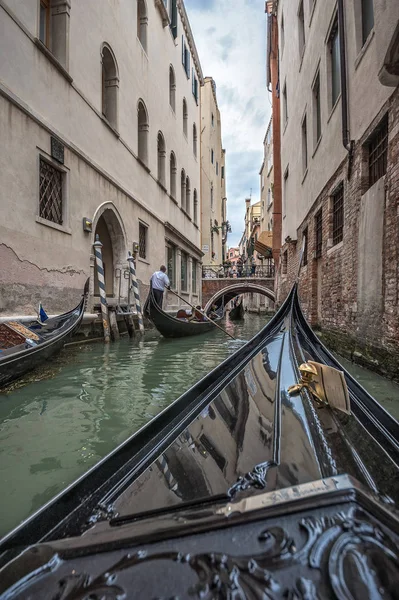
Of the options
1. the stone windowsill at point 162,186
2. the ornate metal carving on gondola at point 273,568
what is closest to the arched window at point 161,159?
the stone windowsill at point 162,186

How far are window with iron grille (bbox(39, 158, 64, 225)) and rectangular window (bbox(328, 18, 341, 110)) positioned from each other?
3488 millimetres

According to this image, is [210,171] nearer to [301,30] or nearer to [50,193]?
[301,30]

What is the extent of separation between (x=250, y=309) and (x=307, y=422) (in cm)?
2688

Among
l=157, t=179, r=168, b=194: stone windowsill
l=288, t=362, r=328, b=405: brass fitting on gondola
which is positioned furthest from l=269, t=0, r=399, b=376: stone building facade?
l=157, t=179, r=168, b=194: stone windowsill

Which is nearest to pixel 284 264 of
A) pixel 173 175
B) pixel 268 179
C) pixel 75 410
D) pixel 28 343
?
pixel 173 175

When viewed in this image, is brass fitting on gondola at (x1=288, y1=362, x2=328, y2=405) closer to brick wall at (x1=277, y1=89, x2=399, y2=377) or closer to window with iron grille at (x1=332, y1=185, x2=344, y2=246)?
brick wall at (x1=277, y1=89, x2=399, y2=377)

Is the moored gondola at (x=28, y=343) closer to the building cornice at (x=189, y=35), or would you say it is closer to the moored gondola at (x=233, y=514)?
the moored gondola at (x=233, y=514)

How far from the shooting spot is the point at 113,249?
6.68 metres

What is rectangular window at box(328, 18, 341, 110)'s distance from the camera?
457 cm

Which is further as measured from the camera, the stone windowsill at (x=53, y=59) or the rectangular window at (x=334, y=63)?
the rectangular window at (x=334, y=63)

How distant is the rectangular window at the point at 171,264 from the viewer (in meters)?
9.66

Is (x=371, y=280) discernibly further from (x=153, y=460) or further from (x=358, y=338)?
(x=153, y=460)

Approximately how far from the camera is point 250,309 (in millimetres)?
27547

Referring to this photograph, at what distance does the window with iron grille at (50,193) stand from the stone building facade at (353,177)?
10.7 feet
